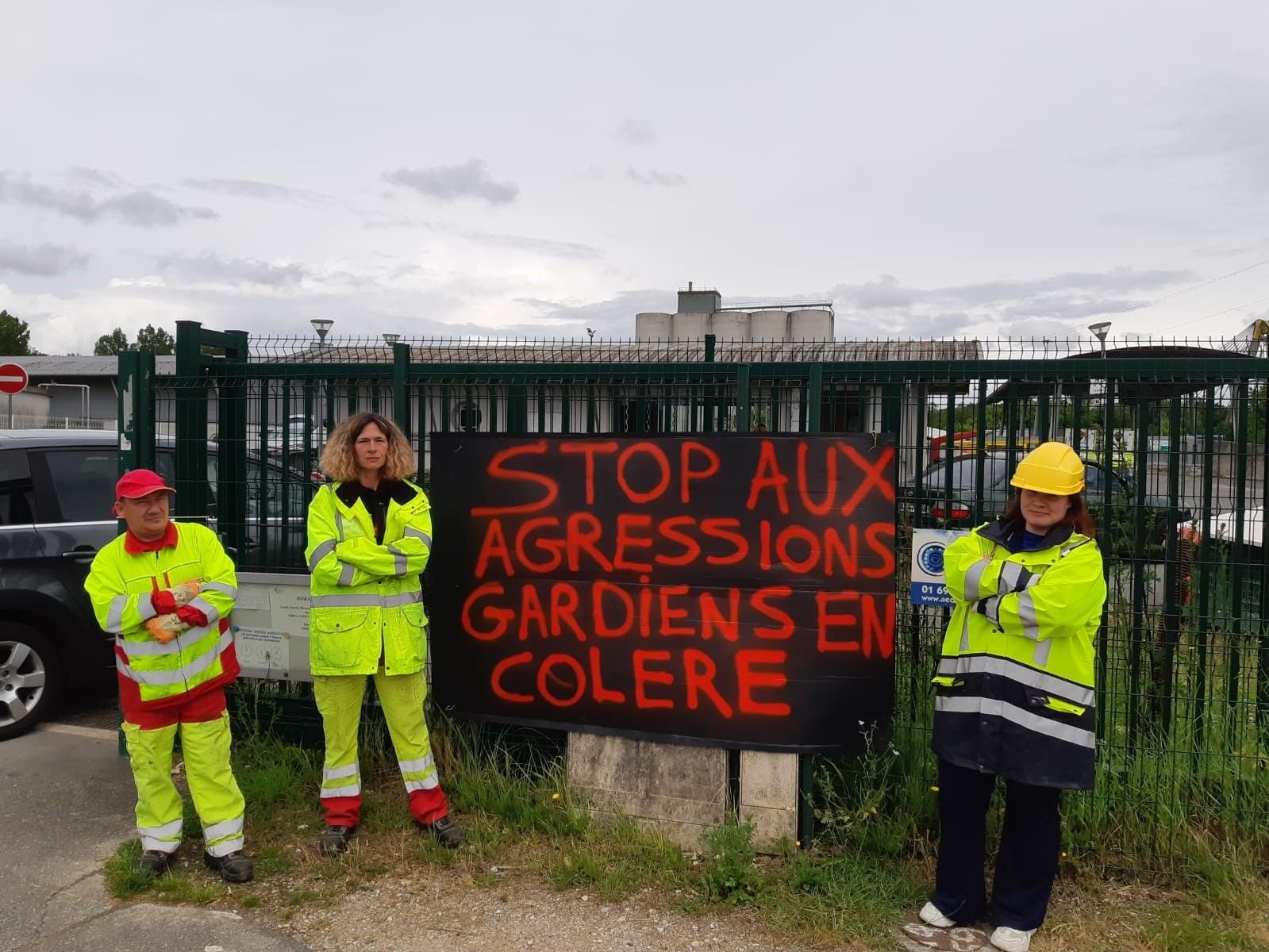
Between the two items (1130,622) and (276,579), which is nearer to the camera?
(1130,622)

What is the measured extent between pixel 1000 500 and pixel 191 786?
3.53 meters

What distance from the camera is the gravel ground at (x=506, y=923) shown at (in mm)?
3320

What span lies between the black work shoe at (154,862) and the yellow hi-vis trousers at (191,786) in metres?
0.02

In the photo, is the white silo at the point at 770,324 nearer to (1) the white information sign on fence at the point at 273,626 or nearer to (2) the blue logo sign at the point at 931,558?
(1) the white information sign on fence at the point at 273,626

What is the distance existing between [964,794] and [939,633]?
815 mm

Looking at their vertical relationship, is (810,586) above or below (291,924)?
above

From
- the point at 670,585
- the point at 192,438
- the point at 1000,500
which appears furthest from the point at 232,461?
the point at 1000,500

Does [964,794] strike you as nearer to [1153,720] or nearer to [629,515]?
[1153,720]

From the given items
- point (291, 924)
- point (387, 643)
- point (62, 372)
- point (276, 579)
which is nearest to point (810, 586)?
point (387, 643)

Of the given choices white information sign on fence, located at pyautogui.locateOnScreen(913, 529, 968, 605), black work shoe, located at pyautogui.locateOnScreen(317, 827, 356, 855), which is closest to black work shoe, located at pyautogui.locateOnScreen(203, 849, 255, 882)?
black work shoe, located at pyautogui.locateOnScreen(317, 827, 356, 855)

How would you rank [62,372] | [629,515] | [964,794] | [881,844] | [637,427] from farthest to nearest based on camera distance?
[62,372] < [637,427] < [629,515] < [881,844] < [964,794]

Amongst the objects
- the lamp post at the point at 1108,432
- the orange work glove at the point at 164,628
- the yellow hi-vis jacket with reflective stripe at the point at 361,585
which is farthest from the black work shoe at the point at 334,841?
the lamp post at the point at 1108,432

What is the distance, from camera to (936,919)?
3385 mm

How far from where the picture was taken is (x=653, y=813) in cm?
405
